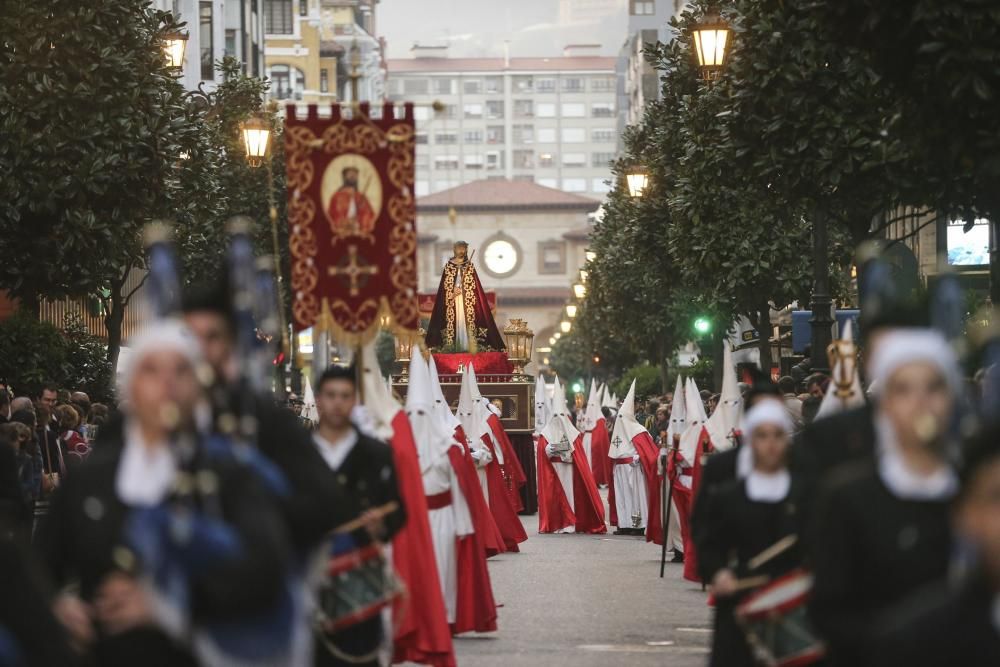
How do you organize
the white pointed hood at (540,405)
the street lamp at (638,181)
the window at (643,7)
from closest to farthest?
the white pointed hood at (540,405) < the street lamp at (638,181) < the window at (643,7)

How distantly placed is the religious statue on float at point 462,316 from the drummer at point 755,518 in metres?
28.5

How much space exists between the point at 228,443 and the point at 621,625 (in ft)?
37.9

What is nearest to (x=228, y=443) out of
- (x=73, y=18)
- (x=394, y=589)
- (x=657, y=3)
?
(x=394, y=589)

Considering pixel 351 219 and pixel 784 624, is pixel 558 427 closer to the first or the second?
pixel 351 219

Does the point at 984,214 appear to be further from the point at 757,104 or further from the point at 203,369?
the point at 203,369

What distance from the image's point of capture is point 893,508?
→ 6.16m

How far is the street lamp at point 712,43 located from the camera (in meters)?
23.2

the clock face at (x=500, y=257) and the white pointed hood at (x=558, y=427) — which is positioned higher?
the clock face at (x=500, y=257)

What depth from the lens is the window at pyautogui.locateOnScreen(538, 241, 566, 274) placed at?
163750 millimetres

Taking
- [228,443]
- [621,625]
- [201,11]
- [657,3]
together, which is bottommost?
[621,625]

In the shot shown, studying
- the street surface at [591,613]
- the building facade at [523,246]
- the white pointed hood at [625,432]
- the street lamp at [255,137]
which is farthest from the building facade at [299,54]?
the street surface at [591,613]

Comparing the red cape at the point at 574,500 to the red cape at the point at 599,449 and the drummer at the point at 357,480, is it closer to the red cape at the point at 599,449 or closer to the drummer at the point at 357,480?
the red cape at the point at 599,449

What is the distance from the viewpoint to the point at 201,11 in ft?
206

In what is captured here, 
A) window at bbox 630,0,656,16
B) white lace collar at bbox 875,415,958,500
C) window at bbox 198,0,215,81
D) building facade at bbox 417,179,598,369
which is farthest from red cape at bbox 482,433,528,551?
building facade at bbox 417,179,598,369
